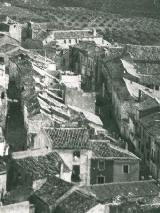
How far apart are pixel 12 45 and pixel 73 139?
1398 inches

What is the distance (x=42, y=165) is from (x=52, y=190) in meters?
5.74

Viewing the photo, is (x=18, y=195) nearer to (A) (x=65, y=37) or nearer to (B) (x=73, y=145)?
(B) (x=73, y=145)

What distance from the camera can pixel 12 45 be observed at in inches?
3691

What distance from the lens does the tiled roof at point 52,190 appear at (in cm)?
5021

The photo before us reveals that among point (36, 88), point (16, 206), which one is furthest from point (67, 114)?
point (16, 206)

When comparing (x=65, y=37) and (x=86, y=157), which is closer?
(x=86, y=157)

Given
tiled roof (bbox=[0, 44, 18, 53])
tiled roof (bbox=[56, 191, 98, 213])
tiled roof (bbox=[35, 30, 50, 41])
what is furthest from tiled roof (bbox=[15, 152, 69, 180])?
tiled roof (bbox=[35, 30, 50, 41])

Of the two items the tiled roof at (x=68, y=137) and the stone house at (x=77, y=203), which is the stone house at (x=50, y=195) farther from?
the tiled roof at (x=68, y=137)

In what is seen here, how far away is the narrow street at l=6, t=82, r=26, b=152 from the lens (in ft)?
220

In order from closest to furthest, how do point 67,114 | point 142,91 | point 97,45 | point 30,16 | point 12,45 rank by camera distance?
point 67,114, point 142,91, point 12,45, point 97,45, point 30,16

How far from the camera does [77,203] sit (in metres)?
49.3

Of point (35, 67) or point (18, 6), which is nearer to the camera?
point (35, 67)

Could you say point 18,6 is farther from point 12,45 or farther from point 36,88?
point 36,88

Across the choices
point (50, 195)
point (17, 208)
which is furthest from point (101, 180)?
point (17, 208)
